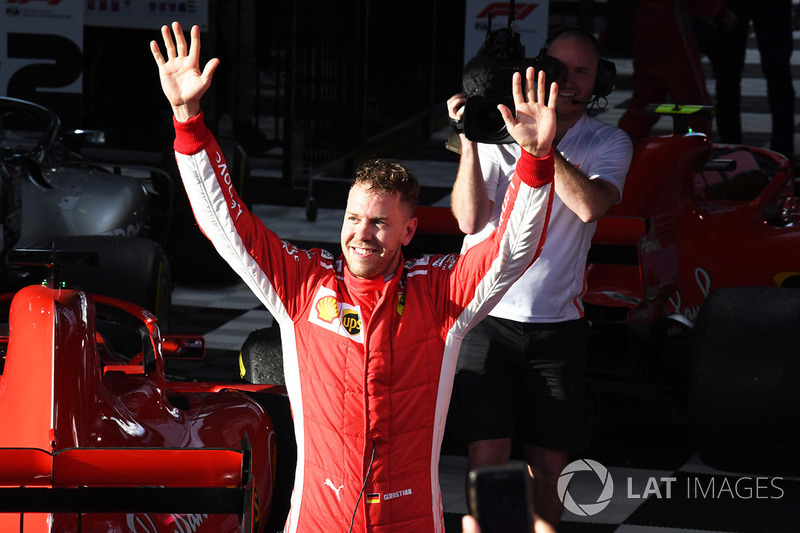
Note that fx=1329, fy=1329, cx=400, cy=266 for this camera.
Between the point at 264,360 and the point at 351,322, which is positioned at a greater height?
the point at 351,322

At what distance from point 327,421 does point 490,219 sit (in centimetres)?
93

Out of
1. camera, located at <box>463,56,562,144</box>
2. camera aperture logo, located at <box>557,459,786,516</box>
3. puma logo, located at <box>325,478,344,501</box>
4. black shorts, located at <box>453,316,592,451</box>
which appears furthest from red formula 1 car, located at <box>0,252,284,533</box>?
camera aperture logo, located at <box>557,459,786,516</box>

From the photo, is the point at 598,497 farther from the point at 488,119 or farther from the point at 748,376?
the point at 488,119

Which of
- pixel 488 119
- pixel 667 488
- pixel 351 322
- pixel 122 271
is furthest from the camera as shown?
pixel 122 271

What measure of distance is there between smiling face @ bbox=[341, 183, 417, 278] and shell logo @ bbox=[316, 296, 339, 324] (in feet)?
0.23

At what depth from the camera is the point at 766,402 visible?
4230 mm

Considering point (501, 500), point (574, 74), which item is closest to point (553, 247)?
point (574, 74)

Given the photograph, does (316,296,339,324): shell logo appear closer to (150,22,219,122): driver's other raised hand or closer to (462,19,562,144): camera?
(150,22,219,122): driver's other raised hand

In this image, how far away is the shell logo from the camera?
8.55ft

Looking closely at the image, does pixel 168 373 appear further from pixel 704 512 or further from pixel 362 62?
pixel 362 62

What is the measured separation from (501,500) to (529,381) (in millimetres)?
2202

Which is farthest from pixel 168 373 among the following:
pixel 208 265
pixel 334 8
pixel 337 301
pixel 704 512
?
pixel 334 8

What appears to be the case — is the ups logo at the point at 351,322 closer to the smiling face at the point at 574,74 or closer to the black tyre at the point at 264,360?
the smiling face at the point at 574,74

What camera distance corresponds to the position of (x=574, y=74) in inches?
134
